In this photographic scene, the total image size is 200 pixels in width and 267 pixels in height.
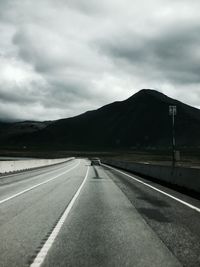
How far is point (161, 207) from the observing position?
1559 centimetres

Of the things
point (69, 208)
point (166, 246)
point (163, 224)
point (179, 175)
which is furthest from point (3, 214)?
point (179, 175)

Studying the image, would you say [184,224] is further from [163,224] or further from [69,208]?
[69,208]

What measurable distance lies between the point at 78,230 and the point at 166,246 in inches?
98.2

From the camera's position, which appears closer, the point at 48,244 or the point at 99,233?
the point at 48,244

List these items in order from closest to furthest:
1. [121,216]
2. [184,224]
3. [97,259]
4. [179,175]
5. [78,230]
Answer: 1. [97,259]
2. [78,230]
3. [184,224]
4. [121,216]
5. [179,175]

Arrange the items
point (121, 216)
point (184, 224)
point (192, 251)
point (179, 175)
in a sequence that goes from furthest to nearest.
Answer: point (179, 175) < point (121, 216) < point (184, 224) < point (192, 251)

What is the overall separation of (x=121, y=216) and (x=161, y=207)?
270 centimetres

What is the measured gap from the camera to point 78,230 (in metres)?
10.8

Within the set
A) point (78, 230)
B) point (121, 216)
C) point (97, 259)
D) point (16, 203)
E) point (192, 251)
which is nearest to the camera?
point (97, 259)

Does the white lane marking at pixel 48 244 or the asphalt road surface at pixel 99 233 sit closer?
the white lane marking at pixel 48 244

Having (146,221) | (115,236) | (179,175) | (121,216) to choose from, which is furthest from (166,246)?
(179,175)

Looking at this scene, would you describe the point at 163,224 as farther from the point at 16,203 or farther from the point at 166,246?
the point at 16,203

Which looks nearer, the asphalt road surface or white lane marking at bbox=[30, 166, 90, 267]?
white lane marking at bbox=[30, 166, 90, 267]

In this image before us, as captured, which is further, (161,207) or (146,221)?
(161,207)
